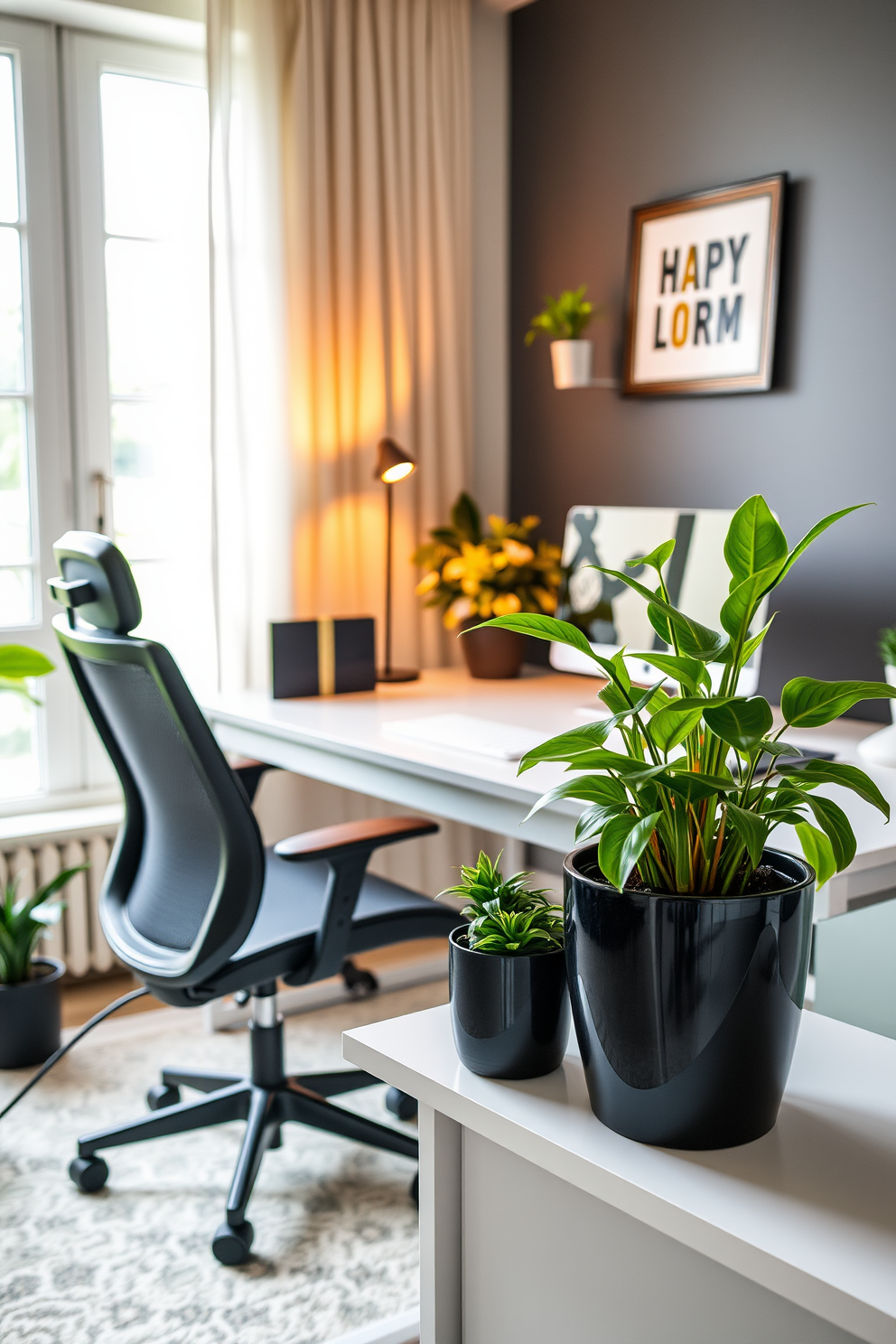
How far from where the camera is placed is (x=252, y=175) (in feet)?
8.95

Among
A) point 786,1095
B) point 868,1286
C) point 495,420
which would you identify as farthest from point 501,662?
point 868,1286

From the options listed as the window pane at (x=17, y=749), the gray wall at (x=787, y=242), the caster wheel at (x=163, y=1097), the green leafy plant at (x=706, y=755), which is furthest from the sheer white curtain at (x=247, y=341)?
the green leafy plant at (x=706, y=755)

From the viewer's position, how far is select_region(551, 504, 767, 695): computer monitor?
88.4 inches

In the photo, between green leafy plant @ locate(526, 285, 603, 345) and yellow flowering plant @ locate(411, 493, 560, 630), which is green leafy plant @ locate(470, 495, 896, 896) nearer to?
yellow flowering plant @ locate(411, 493, 560, 630)

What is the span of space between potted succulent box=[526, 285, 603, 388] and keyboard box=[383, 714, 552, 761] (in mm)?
959

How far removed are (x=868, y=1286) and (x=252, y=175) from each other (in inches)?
103

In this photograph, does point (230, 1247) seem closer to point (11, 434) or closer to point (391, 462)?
point (391, 462)

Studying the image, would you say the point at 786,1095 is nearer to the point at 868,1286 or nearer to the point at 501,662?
the point at 868,1286

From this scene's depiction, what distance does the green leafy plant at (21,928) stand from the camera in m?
2.46

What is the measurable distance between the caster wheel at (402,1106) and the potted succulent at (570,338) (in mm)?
1607

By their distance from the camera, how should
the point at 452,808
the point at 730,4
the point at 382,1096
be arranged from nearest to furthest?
the point at 452,808 < the point at 382,1096 < the point at 730,4

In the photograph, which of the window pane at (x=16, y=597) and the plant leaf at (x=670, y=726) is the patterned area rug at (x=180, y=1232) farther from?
the plant leaf at (x=670, y=726)

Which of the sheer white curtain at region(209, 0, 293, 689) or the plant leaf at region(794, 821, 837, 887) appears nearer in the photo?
the plant leaf at region(794, 821, 837, 887)

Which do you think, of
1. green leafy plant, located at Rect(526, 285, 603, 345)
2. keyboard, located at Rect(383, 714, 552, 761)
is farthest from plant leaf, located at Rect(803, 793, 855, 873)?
green leafy plant, located at Rect(526, 285, 603, 345)
